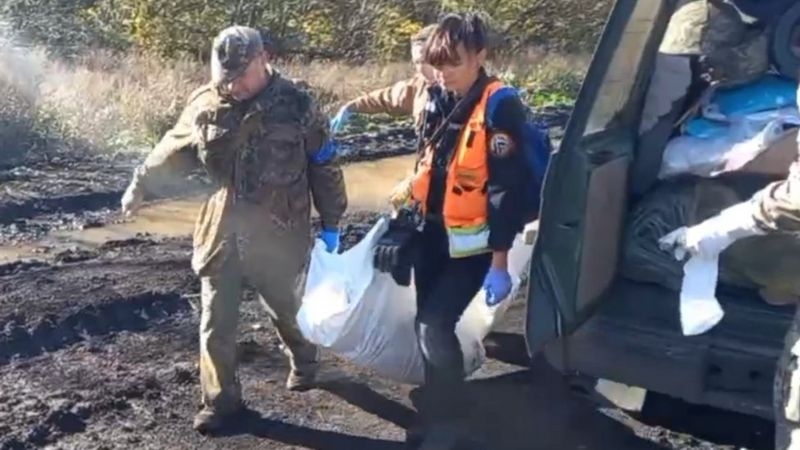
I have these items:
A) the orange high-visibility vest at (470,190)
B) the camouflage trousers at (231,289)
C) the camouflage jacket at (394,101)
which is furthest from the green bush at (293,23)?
the orange high-visibility vest at (470,190)

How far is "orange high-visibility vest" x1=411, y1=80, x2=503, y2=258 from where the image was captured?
4.90 m

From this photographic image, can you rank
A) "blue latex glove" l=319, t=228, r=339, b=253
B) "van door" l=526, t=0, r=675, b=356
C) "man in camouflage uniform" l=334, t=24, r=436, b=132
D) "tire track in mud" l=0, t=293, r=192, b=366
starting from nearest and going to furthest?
"van door" l=526, t=0, r=675, b=356
"blue latex glove" l=319, t=228, r=339, b=253
"man in camouflage uniform" l=334, t=24, r=436, b=132
"tire track in mud" l=0, t=293, r=192, b=366

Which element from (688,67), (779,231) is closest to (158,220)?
(688,67)

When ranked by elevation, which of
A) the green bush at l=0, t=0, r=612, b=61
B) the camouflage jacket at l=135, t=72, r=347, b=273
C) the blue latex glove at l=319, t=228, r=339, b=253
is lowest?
the green bush at l=0, t=0, r=612, b=61

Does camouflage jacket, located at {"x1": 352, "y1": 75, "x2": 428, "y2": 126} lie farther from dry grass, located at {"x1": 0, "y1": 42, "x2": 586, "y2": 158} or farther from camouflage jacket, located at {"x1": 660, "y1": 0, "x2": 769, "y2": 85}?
dry grass, located at {"x1": 0, "y1": 42, "x2": 586, "y2": 158}

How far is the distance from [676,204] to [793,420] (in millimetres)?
813

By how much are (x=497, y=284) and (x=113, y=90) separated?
9244 mm

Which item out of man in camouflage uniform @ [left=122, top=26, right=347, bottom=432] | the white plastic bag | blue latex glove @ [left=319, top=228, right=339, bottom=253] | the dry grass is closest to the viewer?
man in camouflage uniform @ [left=122, top=26, right=347, bottom=432]

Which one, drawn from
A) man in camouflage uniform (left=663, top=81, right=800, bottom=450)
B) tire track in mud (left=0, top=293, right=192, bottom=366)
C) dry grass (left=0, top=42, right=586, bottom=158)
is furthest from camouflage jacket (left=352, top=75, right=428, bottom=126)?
dry grass (left=0, top=42, right=586, bottom=158)

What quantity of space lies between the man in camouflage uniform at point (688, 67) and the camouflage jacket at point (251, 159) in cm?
165

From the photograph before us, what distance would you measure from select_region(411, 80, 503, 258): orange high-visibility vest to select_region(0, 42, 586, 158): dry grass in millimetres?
7429

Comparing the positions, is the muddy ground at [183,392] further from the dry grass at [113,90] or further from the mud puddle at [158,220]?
the dry grass at [113,90]

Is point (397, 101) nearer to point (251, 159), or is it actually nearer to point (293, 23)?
point (251, 159)

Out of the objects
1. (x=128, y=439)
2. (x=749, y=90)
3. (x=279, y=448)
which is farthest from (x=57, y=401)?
(x=749, y=90)
